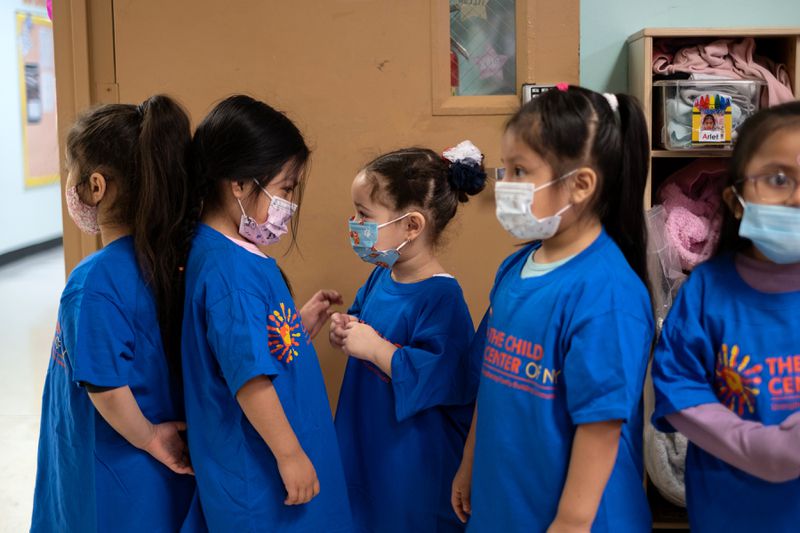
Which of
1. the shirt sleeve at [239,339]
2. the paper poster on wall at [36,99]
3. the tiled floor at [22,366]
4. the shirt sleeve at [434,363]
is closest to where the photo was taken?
the shirt sleeve at [239,339]

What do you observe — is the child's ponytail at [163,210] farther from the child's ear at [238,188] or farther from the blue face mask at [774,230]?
the blue face mask at [774,230]

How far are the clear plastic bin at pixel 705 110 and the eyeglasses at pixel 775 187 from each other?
1.07 meters

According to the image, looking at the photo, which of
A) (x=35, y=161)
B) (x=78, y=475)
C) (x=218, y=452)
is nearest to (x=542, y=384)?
(x=218, y=452)

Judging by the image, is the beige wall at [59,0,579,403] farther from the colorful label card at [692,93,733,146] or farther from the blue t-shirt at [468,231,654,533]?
the blue t-shirt at [468,231,654,533]

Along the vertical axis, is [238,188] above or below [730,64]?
below

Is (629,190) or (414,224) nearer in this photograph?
(629,190)

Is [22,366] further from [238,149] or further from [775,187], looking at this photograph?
[775,187]

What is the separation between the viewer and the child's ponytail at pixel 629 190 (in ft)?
4.73

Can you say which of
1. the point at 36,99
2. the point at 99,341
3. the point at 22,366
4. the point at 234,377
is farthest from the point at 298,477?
the point at 36,99

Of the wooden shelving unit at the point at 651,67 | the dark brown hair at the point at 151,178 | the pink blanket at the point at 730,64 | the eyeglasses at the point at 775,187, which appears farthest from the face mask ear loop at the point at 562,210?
the pink blanket at the point at 730,64

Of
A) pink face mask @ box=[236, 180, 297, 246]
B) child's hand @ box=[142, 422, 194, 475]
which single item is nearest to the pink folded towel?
pink face mask @ box=[236, 180, 297, 246]

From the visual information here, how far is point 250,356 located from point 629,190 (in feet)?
2.39

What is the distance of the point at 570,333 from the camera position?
135 centimetres

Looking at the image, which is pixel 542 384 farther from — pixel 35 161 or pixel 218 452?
pixel 35 161
